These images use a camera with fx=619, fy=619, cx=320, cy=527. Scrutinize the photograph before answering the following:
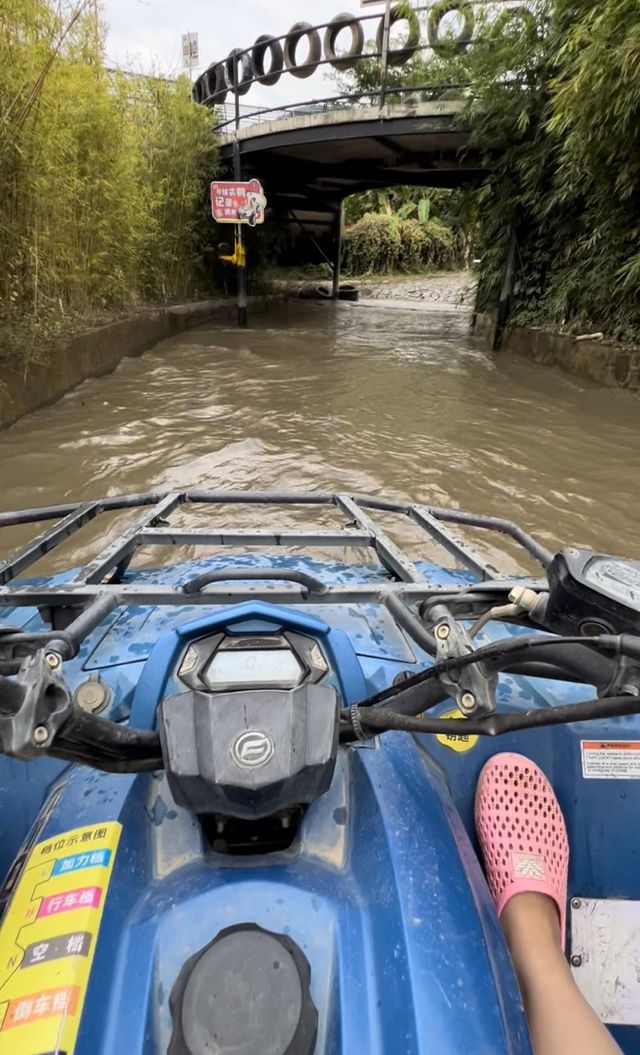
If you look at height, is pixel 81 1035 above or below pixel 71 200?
below

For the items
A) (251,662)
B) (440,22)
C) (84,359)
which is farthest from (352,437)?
(440,22)

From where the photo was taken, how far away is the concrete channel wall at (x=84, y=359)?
514 centimetres

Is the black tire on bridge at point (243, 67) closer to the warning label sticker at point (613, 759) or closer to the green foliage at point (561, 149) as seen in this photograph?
the green foliage at point (561, 149)

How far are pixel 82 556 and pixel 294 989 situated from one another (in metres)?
2.68

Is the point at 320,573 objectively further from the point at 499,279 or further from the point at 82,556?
the point at 499,279

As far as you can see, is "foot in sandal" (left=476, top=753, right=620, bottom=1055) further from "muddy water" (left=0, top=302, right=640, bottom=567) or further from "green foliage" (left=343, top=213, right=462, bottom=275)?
"green foliage" (left=343, top=213, right=462, bottom=275)

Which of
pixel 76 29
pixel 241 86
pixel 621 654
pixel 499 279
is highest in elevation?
pixel 241 86

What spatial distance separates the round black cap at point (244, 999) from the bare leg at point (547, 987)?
1.41 ft

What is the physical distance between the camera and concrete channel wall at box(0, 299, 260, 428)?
16.9ft

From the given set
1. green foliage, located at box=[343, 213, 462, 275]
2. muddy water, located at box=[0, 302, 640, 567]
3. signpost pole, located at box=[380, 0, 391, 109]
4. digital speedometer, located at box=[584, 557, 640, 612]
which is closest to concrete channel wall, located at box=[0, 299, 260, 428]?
muddy water, located at box=[0, 302, 640, 567]

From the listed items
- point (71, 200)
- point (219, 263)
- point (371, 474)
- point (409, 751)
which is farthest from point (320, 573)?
point (219, 263)

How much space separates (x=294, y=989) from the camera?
0.79m

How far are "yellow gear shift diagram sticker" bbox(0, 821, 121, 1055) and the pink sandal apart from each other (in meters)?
0.76

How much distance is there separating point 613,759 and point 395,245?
76.9 feet
